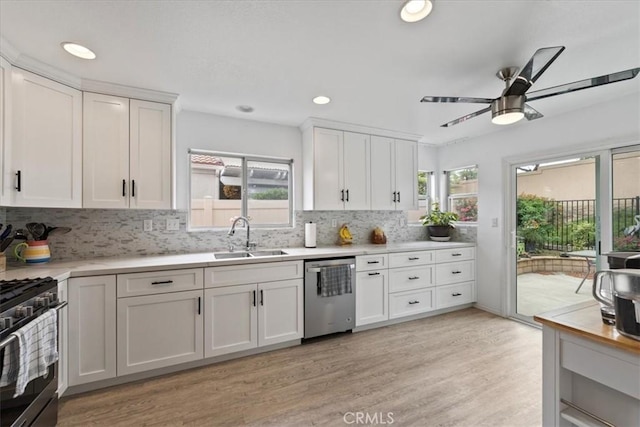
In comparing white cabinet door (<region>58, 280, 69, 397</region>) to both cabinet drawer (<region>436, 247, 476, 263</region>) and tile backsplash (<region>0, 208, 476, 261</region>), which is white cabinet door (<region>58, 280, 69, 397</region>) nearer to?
tile backsplash (<region>0, 208, 476, 261</region>)

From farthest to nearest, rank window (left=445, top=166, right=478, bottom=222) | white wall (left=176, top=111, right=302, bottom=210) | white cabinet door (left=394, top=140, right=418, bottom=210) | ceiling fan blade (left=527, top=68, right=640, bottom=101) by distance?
window (left=445, top=166, right=478, bottom=222), white cabinet door (left=394, top=140, right=418, bottom=210), white wall (left=176, top=111, right=302, bottom=210), ceiling fan blade (left=527, top=68, right=640, bottom=101)

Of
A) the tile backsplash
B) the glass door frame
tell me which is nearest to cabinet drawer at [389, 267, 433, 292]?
the tile backsplash

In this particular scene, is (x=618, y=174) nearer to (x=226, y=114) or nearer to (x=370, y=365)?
(x=370, y=365)

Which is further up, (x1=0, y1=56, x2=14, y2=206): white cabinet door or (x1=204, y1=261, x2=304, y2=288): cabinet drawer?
(x1=0, y1=56, x2=14, y2=206): white cabinet door

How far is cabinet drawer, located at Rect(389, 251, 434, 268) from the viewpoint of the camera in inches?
129

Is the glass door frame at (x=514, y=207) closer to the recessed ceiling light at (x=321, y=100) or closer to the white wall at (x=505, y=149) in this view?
the white wall at (x=505, y=149)

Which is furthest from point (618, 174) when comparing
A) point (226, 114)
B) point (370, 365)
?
point (226, 114)

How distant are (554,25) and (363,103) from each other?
1.47m

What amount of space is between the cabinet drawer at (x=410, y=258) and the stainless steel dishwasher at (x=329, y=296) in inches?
22.5

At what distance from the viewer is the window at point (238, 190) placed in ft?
10.1

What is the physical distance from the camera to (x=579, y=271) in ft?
9.79

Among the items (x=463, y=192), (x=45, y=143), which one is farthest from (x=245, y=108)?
(x=463, y=192)

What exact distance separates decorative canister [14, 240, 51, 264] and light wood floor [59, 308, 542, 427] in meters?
1.07

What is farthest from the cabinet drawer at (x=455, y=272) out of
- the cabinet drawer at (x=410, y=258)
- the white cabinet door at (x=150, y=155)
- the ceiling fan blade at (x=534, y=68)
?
the white cabinet door at (x=150, y=155)
